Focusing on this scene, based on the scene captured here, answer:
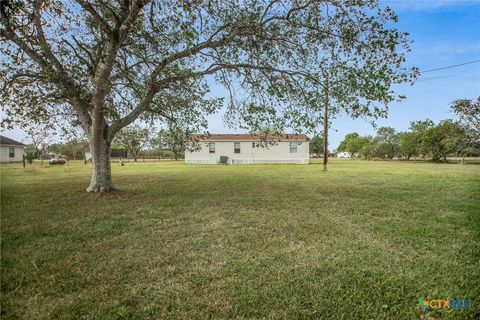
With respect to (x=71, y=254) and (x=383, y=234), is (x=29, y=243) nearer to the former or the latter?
(x=71, y=254)

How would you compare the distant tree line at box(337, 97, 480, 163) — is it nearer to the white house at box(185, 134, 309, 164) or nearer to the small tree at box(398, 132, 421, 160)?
the small tree at box(398, 132, 421, 160)

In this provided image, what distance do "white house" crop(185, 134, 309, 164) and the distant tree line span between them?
18081mm

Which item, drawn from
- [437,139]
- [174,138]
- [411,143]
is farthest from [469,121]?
[174,138]

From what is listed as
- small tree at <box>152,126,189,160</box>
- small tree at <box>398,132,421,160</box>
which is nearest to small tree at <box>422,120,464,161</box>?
small tree at <box>398,132,421,160</box>

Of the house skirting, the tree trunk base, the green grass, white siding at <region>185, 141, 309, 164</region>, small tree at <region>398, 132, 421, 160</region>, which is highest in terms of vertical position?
small tree at <region>398, 132, 421, 160</region>

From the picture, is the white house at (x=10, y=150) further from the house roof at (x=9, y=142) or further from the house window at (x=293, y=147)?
the house window at (x=293, y=147)

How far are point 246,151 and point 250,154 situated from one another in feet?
2.14

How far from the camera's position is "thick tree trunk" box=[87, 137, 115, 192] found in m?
8.73

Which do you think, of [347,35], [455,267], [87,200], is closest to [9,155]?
[87,200]

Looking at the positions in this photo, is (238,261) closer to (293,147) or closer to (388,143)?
(293,147)

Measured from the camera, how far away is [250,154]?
3222cm

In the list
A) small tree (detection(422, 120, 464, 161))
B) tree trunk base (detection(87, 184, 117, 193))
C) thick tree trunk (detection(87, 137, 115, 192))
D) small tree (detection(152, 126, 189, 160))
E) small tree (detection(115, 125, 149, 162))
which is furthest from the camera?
small tree (detection(422, 120, 464, 161))

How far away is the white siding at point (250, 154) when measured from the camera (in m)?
31.6

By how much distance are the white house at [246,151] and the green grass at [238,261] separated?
25.1 m
